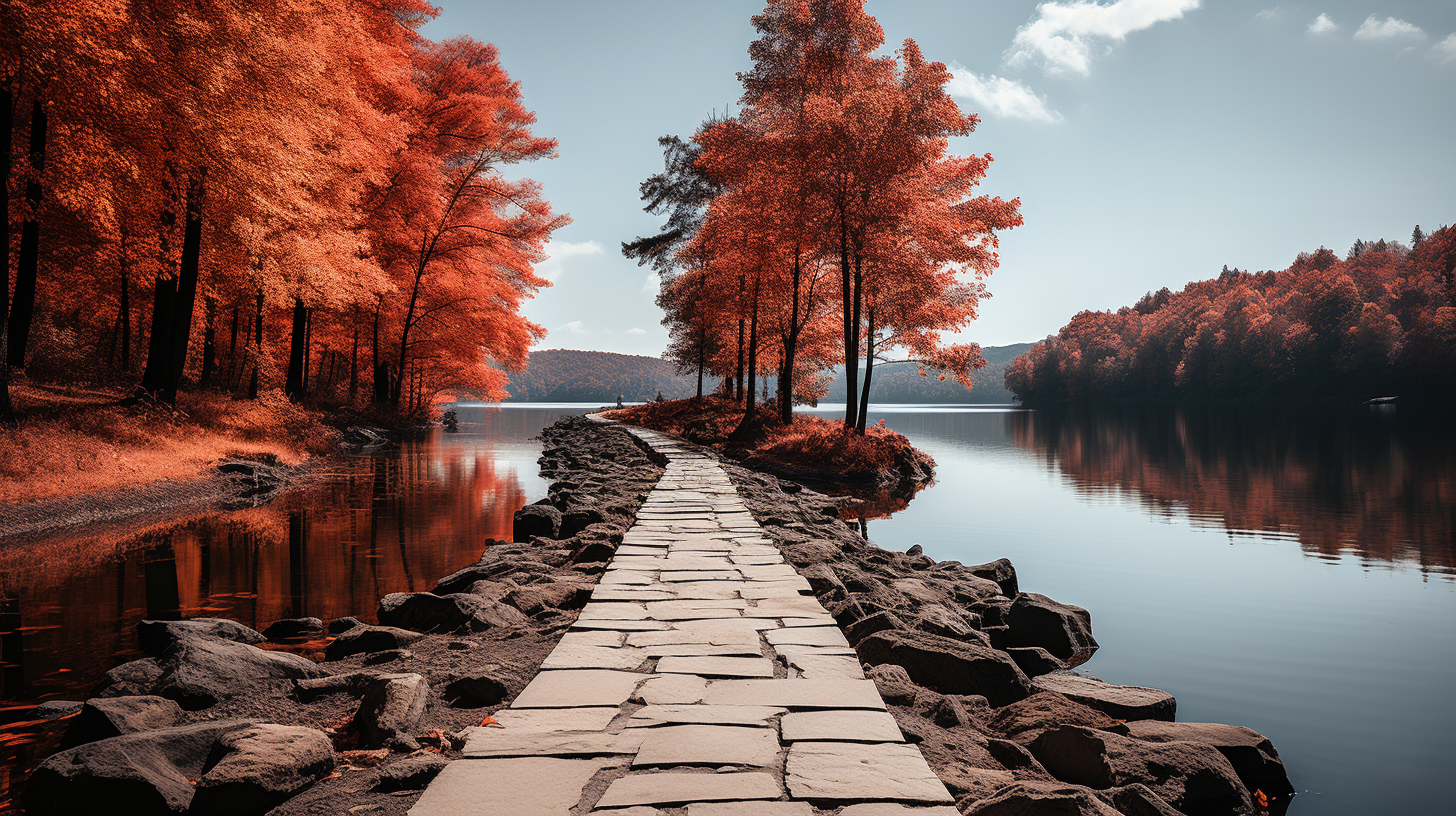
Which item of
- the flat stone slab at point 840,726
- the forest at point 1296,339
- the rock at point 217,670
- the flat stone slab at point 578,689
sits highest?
the forest at point 1296,339

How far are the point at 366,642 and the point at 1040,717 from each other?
3.81 metres

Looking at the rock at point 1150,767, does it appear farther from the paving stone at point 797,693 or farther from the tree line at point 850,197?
the tree line at point 850,197

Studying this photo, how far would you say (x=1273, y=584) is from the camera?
8281 mm

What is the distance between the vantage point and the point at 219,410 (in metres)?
14.2

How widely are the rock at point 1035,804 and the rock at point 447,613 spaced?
3154 mm

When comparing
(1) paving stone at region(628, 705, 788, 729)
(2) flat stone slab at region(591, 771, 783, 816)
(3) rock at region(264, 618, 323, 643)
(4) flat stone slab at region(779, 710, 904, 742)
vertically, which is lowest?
(3) rock at region(264, 618, 323, 643)

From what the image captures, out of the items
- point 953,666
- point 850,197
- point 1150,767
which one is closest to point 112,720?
point 953,666

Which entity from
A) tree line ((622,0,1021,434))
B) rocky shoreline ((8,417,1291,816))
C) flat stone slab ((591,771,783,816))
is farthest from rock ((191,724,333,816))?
tree line ((622,0,1021,434))

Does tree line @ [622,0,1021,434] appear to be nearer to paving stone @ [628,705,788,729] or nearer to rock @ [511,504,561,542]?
rock @ [511,504,561,542]

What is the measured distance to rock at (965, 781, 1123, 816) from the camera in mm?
2453

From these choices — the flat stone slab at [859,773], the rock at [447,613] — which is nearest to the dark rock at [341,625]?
the rock at [447,613]

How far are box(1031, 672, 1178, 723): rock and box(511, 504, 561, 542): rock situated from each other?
220 inches

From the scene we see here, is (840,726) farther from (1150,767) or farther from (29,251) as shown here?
(29,251)

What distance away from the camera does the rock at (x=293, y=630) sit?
4.90 m
